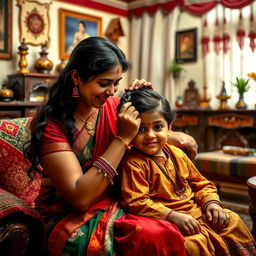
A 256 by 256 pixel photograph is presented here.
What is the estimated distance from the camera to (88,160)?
1449 mm

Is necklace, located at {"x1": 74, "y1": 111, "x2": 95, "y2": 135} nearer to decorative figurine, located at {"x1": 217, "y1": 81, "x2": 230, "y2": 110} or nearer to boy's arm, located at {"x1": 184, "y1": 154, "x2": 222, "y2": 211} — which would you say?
boy's arm, located at {"x1": 184, "y1": 154, "x2": 222, "y2": 211}

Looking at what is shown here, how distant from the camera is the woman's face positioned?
1368 millimetres

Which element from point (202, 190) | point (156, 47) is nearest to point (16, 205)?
point (202, 190)

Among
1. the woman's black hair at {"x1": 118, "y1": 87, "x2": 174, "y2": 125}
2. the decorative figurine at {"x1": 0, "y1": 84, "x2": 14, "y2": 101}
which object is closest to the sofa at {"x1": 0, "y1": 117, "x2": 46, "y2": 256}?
the woman's black hair at {"x1": 118, "y1": 87, "x2": 174, "y2": 125}

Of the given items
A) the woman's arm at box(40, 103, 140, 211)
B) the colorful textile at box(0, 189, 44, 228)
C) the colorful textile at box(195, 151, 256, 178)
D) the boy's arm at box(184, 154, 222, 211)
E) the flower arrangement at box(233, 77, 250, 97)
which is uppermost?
the flower arrangement at box(233, 77, 250, 97)

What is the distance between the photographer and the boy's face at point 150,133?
4.72 ft

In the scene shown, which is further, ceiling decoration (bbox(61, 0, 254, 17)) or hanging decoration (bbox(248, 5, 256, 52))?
ceiling decoration (bbox(61, 0, 254, 17))

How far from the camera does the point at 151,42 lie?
238 inches

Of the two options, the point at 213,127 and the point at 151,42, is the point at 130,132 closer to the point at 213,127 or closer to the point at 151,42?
the point at 213,127

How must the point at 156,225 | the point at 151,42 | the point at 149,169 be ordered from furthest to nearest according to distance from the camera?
the point at 151,42 → the point at 149,169 → the point at 156,225

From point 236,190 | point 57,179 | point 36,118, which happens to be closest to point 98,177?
point 57,179

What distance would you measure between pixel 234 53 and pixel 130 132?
4425 mm

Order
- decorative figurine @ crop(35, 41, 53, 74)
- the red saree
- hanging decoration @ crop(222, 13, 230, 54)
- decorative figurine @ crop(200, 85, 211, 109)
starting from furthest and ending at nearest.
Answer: decorative figurine @ crop(200, 85, 211, 109) < hanging decoration @ crop(222, 13, 230, 54) < decorative figurine @ crop(35, 41, 53, 74) < the red saree

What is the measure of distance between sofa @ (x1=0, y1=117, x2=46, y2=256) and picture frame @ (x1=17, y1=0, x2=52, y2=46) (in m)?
3.34
